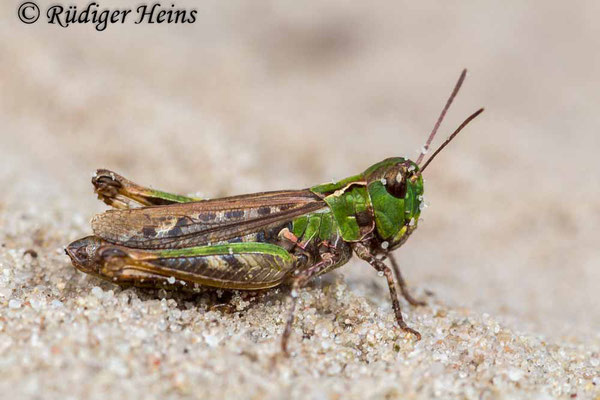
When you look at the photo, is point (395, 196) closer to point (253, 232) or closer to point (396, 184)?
point (396, 184)

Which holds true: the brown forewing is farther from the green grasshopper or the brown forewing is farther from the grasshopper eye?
the grasshopper eye

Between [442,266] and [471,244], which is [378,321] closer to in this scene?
[442,266]

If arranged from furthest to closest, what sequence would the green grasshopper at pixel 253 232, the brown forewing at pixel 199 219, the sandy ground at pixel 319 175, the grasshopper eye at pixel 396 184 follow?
the grasshopper eye at pixel 396 184 → the brown forewing at pixel 199 219 → the green grasshopper at pixel 253 232 → the sandy ground at pixel 319 175

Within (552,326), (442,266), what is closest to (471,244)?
(442,266)

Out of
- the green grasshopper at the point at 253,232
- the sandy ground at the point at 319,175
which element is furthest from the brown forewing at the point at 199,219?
the sandy ground at the point at 319,175

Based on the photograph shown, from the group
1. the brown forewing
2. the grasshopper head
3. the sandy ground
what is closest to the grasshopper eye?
the grasshopper head

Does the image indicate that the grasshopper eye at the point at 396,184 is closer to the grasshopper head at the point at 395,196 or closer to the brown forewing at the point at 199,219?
the grasshopper head at the point at 395,196

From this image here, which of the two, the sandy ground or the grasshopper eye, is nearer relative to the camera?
the sandy ground

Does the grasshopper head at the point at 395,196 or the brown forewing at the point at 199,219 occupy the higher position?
the grasshopper head at the point at 395,196

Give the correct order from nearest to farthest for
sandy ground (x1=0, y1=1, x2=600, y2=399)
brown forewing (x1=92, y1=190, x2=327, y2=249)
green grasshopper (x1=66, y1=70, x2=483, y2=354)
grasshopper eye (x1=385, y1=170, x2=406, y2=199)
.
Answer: sandy ground (x1=0, y1=1, x2=600, y2=399) → green grasshopper (x1=66, y1=70, x2=483, y2=354) → brown forewing (x1=92, y1=190, x2=327, y2=249) → grasshopper eye (x1=385, y1=170, x2=406, y2=199)
